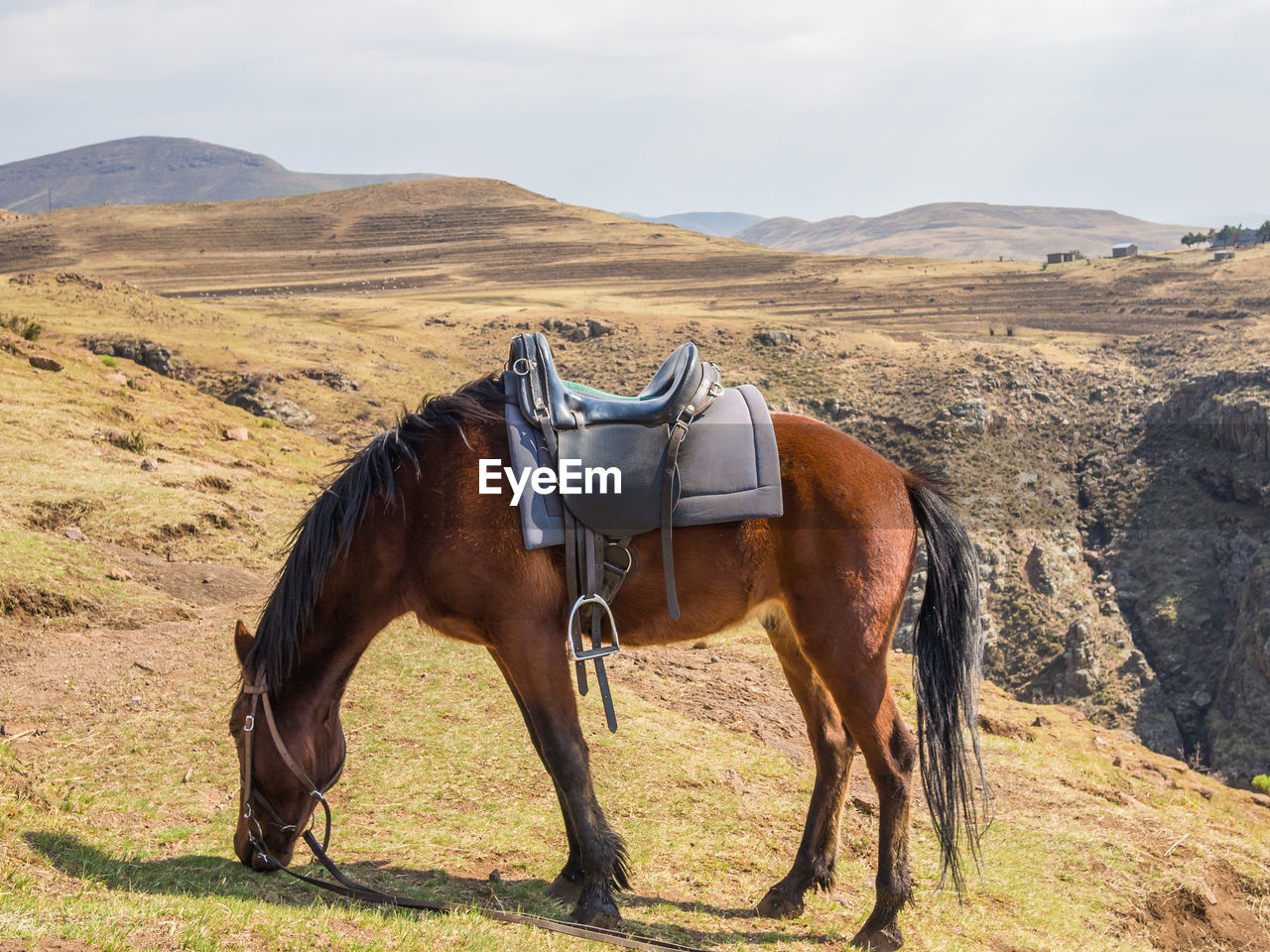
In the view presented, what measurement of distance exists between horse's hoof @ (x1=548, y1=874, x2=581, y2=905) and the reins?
0.82ft

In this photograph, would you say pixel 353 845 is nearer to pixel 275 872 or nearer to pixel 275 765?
pixel 275 872

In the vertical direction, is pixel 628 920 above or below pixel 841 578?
below

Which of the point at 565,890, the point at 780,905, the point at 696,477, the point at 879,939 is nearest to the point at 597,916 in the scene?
the point at 565,890

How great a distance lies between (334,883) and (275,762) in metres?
0.59

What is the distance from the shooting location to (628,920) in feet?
13.1

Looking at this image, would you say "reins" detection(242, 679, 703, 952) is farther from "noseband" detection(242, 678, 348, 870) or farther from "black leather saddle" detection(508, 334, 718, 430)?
"black leather saddle" detection(508, 334, 718, 430)

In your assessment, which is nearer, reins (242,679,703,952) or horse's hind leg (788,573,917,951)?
reins (242,679,703,952)

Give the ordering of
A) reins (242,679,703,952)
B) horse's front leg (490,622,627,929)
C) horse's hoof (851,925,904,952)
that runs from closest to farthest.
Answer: reins (242,679,703,952)
horse's front leg (490,622,627,929)
horse's hoof (851,925,904,952)

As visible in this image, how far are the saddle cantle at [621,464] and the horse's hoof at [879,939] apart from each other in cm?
145

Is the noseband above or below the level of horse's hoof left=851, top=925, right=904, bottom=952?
above

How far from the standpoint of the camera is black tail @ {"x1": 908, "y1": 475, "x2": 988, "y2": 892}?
4.21 m

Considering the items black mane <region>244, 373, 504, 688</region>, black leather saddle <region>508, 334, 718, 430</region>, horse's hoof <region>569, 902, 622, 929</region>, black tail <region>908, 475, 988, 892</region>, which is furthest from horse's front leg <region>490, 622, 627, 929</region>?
black tail <region>908, 475, 988, 892</region>

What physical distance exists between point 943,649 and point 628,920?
1875 mm

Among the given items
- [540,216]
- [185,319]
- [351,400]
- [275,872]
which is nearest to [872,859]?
[275,872]
